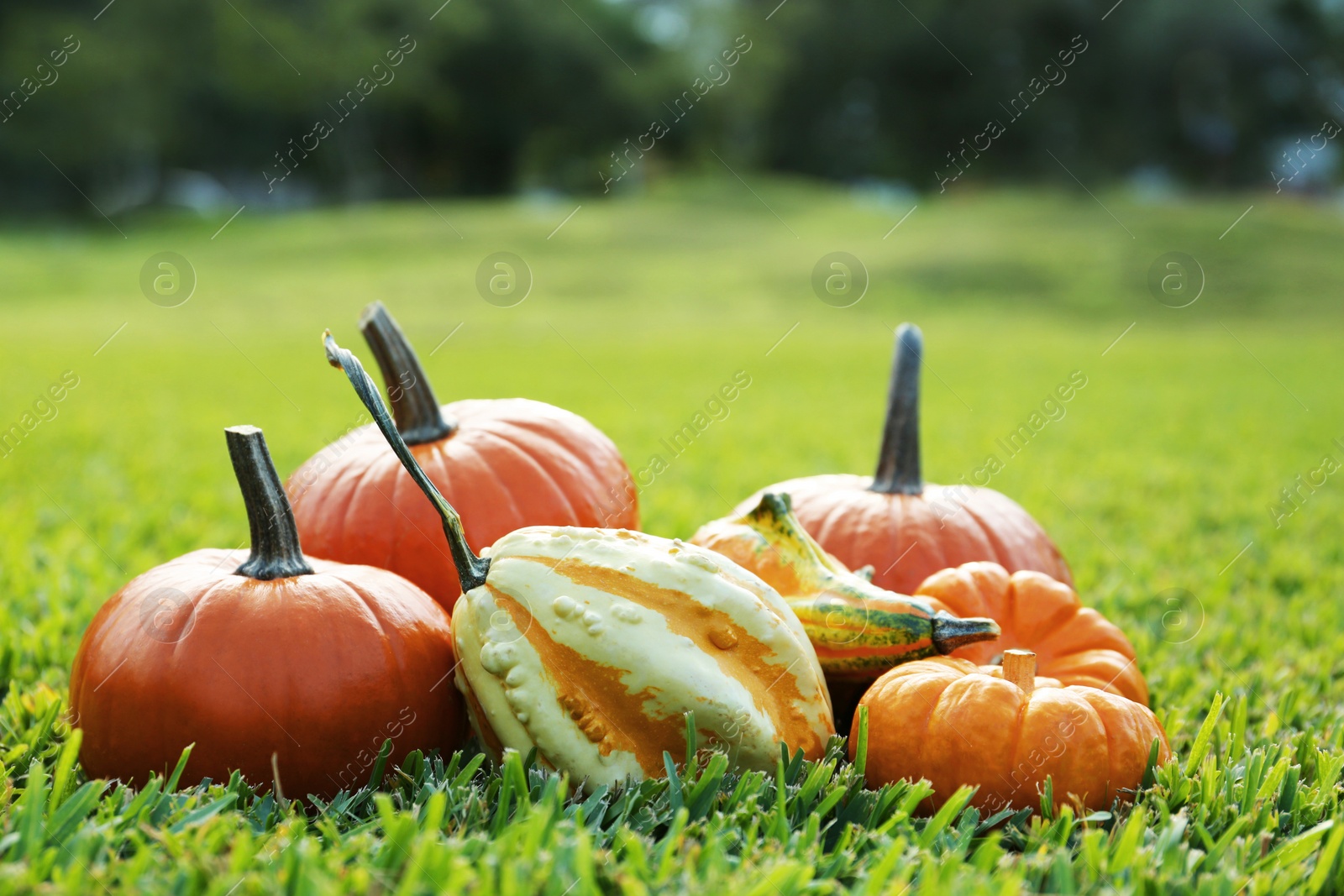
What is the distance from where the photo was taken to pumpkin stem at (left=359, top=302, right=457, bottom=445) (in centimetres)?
300

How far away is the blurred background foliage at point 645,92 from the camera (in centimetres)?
3788

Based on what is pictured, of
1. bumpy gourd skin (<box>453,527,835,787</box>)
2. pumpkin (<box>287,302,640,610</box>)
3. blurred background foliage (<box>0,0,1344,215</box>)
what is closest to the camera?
bumpy gourd skin (<box>453,527,835,787</box>)

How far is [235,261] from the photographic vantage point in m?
26.1

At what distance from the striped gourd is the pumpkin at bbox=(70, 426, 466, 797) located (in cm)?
78

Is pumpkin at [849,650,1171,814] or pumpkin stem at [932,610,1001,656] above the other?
pumpkin stem at [932,610,1001,656]

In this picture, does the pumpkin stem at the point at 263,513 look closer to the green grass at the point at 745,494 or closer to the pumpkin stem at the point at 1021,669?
the green grass at the point at 745,494

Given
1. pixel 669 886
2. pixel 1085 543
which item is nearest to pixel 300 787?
pixel 669 886

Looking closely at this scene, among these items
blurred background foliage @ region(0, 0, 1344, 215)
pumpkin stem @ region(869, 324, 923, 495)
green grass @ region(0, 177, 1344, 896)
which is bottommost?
green grass @ region(0, 177, 1344, 896)

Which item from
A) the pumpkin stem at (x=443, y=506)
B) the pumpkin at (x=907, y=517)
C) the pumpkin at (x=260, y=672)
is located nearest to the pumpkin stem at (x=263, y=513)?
the pumpkin at (x=260, y=672)

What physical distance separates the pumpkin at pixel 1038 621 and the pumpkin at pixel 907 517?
0.38m

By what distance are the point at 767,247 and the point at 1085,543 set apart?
23.0 metres

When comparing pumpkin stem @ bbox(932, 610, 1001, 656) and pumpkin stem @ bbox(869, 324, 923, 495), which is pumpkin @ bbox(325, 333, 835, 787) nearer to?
pumpkin stem @ bbox(932, 610, 1001, 656)

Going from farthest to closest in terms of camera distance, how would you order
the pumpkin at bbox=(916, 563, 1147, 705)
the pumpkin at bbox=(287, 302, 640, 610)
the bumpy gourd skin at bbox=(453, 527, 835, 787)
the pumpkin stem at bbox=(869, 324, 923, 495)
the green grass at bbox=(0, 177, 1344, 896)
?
the pumpkin stem at bbox=(869, 324, 923, 495)
the pumpkin at bbox=(287, 302, 640, 610)
the pumpkin at bbox=(916, 563, 1147, 705)
the bumpy gourd skin at bbox=(453, 527, 835, 787)
the green grass at bbox=(0, 177, 1344, 896)

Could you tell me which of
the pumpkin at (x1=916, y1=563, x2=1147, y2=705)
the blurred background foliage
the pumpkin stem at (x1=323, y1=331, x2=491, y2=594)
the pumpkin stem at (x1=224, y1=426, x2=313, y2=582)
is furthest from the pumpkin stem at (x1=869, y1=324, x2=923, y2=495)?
the blurred background foliage
